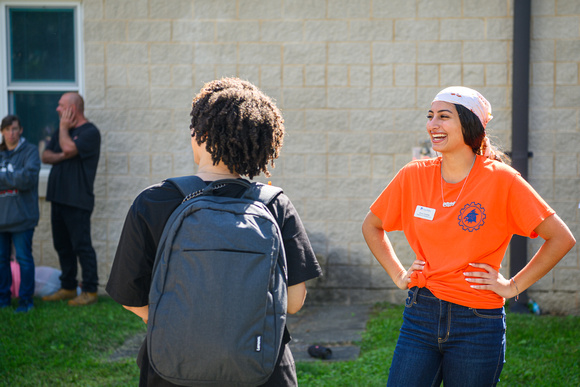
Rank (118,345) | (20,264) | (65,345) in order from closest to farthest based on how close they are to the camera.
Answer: (65,345)
(118,345)
(20,264)

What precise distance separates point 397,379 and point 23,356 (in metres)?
3.62

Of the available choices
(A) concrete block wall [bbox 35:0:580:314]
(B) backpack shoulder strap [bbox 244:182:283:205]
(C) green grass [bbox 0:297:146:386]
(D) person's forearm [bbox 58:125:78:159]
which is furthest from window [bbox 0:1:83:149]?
(B) backpack shoulder strap [bbox 244:182:283:205]

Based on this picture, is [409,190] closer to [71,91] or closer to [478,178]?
[478,178]

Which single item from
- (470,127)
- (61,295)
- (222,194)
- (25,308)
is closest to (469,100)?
(470,127)

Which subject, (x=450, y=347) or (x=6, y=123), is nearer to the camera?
(x=450, y=347)

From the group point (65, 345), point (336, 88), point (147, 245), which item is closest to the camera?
point (147, 245)

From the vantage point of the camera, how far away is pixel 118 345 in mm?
5637

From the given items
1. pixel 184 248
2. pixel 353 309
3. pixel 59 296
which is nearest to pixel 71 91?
pixel 59 296

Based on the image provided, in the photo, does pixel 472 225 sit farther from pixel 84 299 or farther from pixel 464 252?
pixel 84 299

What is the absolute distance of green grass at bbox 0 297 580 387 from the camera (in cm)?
468

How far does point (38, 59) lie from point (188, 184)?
5945 mm

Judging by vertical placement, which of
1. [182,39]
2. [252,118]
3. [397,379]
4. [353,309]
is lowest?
[353,309]

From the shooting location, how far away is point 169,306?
6.70ft

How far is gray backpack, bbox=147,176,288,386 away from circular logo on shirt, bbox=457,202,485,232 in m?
1.01
